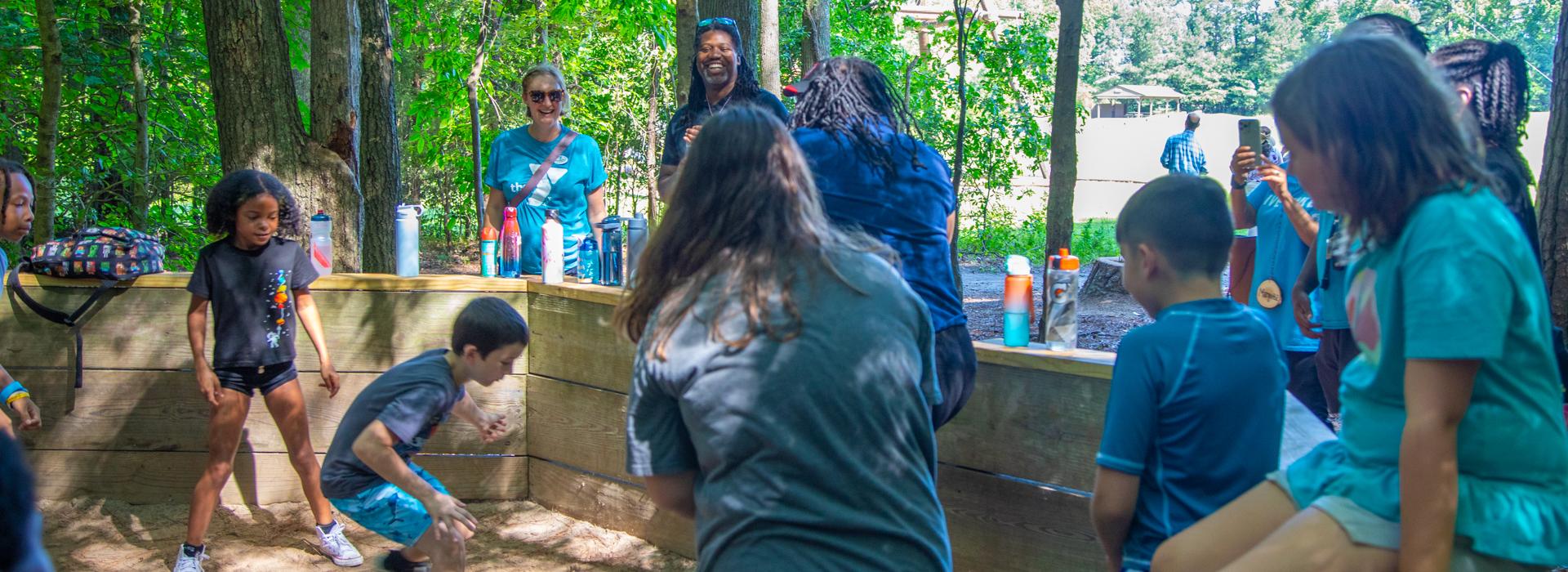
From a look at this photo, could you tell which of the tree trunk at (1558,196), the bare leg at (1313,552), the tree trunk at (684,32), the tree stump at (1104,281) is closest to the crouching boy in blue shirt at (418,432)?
the bare leg at (1313,552)

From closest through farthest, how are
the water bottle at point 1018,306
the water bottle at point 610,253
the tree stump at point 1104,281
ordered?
the water bottle at point 1018,306, the water bottle at point 610,253, the tree stump at point 1104,281

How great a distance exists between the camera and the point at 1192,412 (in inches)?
85.2

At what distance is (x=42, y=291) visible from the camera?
17.6 ft

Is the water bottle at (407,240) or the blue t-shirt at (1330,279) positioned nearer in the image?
the blue t-shirt at (1330,279)

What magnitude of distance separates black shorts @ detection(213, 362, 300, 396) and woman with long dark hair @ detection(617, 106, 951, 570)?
3.44 metres

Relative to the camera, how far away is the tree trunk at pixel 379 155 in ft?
27.3

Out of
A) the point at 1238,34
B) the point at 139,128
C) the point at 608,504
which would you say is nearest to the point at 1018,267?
the point at 608,504

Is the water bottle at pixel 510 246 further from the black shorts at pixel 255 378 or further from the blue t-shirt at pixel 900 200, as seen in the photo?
the blue t-shirt at pixel 900 200

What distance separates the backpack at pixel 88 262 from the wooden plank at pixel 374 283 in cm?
4

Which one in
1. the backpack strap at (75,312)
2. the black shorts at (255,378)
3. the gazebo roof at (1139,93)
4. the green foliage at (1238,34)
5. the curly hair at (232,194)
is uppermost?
the green foliage at (1238,34)

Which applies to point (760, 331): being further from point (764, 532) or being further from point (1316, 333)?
point (1316, 333)

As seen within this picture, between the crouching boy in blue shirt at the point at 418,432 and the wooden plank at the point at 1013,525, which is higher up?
the crouching boy in blue shirt at the point at 418,432

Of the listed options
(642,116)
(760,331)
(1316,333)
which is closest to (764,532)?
(760,331)

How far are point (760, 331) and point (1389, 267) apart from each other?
964mm
